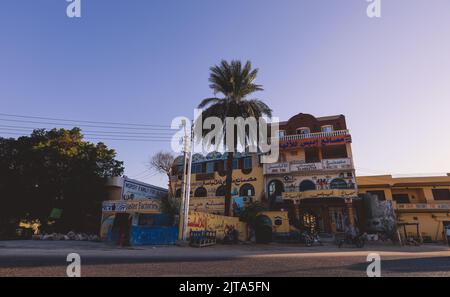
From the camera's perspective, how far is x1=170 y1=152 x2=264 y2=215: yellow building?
28.3m

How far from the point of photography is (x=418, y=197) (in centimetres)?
3111

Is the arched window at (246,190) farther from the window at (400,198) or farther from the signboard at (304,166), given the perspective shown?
the window at (400,198)

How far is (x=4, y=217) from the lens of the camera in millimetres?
29500

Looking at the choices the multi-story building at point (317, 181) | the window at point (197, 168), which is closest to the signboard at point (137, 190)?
the window at point (197, 168)

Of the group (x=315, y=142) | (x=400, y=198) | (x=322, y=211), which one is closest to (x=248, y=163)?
(x=315, y=142)

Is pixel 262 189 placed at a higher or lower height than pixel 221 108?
lower

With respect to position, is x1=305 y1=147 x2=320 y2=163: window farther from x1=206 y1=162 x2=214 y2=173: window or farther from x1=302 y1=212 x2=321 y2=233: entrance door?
x1=206 y1=162 x2=214 y2=173: window

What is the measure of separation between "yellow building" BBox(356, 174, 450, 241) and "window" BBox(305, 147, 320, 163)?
6814mm

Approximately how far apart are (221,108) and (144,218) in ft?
49.6

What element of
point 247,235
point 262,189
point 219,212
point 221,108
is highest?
point 221,108

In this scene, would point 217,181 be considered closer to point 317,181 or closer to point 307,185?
point 307,185

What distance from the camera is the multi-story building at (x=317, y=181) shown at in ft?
86.0
